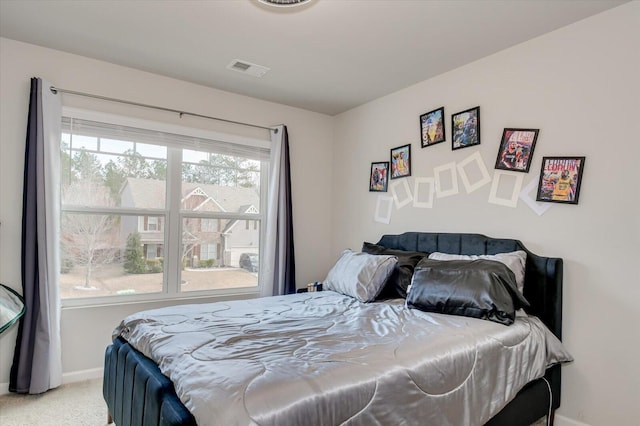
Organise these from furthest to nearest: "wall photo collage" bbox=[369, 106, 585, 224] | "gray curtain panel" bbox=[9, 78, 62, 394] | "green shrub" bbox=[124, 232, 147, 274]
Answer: "green shrub" bbox=[124, 232, 147, 274]
"gray curtain panel" bbox=[9, 78, 62, 394]
"wall photo collage" bbox=[369, 106, 585, 224]

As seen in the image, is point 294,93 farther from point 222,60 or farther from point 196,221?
point 196,221

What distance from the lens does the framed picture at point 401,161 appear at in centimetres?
324

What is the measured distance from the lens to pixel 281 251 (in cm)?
364

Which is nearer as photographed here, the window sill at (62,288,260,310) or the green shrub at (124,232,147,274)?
the window sill at (62,288,260,310)

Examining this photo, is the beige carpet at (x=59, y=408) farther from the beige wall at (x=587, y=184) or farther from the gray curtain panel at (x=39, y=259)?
the beige wall at (x=587, y=184)

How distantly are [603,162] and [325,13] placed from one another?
6.01ft

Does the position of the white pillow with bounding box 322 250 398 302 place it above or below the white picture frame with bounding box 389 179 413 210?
below

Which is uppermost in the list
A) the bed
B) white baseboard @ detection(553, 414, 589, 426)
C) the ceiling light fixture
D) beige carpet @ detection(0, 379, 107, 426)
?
the ceiling light fixture

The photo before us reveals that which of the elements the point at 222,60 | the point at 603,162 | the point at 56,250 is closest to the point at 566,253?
the point at 603,162

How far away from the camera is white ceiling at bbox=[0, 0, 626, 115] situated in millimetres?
2105

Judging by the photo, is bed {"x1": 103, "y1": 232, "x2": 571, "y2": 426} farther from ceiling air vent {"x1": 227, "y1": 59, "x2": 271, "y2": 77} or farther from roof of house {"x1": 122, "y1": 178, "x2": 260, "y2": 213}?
ceiling air vent {"x1": 227, "y1": 59, "x2": 271, "y2": 77}

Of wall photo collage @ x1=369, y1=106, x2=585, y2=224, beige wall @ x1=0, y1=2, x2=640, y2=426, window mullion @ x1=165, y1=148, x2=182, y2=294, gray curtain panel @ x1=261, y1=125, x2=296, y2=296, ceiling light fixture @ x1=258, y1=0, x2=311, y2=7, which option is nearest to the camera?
ceiling light fixture @ x1=258, y1=0, x2=311, y2=7

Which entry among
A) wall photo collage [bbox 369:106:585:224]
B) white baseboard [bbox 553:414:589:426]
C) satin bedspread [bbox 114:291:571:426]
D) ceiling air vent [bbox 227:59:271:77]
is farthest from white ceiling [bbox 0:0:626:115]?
white baseboard [bbox 553:414:589:426]

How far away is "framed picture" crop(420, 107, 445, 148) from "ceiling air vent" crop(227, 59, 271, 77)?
4.55 feet
